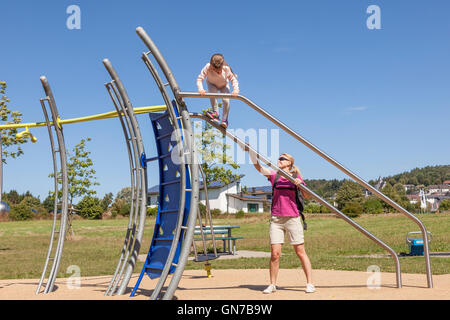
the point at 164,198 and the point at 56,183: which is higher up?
the point at 56,183

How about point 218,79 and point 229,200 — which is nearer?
point 218,79

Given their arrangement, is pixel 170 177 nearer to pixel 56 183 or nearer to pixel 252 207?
pixel 56 183

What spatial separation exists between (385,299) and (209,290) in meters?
2.26

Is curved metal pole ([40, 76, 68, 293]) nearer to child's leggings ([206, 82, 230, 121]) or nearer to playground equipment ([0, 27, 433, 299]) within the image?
playground equipment ([0, 27, 433, 299])

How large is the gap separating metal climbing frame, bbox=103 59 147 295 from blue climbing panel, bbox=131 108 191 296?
231mm

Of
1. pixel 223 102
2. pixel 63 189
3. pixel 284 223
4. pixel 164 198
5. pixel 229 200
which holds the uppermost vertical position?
pixel 223 102

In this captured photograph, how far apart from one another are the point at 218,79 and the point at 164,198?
5.39ft

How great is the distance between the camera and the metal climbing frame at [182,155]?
5297 millimetres

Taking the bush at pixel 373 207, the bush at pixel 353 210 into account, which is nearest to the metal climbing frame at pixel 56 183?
the bush at pixel 353 210

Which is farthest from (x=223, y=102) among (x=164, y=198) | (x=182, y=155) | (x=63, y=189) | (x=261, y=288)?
(x=63, y=189)

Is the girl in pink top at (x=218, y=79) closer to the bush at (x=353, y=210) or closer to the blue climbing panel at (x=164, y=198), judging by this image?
the blue climbing panel at (x=164, y=198)

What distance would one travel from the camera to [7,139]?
58.0ft

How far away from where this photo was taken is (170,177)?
20.0ft
